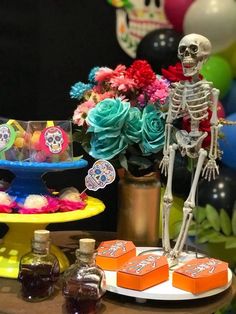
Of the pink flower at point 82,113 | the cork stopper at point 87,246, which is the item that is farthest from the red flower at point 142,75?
the cork stopper at point 87,246

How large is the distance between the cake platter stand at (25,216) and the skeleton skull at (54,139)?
31mm

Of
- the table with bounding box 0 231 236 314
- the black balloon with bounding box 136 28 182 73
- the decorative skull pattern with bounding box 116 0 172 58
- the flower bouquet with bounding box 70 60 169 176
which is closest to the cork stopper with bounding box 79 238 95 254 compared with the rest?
the table with bounding box 0 231 236 314

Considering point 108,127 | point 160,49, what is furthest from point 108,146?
point 160,49

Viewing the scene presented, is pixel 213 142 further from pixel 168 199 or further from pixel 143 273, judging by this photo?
pixel 143 273

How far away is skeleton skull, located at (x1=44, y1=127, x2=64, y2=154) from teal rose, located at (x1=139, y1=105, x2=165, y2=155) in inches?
7.3

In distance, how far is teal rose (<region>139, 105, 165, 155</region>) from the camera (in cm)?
112

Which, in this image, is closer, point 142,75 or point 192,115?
point 192,115

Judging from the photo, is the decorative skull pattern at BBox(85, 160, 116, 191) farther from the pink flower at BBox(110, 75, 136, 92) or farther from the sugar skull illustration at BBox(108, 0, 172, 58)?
the sugar skull illustration at BBox(108, 0, 172, 58)

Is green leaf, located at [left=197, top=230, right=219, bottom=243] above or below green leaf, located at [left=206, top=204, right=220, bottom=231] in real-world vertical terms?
below

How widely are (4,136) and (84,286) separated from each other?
36 cm

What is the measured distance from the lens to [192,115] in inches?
39.7

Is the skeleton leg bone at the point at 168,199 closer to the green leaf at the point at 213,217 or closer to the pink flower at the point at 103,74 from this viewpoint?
the pink flower at the point at 103,74

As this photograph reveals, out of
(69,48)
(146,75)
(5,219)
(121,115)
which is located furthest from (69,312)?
(69,48)

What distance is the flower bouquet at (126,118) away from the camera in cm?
110
